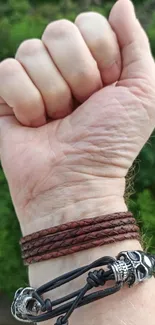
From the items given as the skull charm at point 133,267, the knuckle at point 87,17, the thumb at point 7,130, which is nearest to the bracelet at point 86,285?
the skull charm at point 133,267

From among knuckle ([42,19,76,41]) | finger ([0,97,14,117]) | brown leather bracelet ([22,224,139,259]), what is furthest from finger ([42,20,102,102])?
brown leather bracelet ([22,224,139,259])

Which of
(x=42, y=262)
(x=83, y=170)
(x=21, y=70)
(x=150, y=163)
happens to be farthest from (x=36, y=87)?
(x=150, y=163)

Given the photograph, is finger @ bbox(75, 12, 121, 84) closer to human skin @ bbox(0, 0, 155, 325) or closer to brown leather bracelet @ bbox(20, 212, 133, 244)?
human skin @ bbox(0, 0, 155, 325)

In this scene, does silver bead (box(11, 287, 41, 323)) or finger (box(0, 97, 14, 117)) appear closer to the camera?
silver bead (box(11, 287, 41, 323))

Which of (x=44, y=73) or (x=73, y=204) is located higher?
(x=44, y=73)

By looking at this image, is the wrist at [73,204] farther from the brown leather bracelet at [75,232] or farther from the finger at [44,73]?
the finger at [44,73]

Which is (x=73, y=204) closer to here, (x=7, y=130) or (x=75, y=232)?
(x=75, y=232)

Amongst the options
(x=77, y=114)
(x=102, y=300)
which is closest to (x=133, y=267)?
(x=102, y=300)
